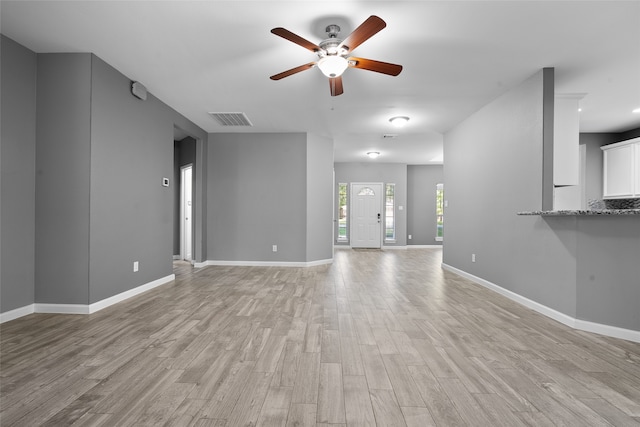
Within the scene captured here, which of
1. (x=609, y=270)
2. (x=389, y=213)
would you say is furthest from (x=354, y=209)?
(x=609, y=270)

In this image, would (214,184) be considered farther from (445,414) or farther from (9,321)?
(445,414)

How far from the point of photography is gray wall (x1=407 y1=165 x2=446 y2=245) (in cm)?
1011

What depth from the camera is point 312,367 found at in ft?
6.62

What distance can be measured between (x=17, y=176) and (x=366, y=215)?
812 centimetres

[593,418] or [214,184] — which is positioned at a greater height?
[214,184]

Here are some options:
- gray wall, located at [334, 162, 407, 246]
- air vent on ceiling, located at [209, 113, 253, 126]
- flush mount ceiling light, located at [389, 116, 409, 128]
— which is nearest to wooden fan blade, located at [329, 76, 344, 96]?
flush mount ceiling light, located at [389, 116, 409, 128]

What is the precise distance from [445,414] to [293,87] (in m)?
3.68

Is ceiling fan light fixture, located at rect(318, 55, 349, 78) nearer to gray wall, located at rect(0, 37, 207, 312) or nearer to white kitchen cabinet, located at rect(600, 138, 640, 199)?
gray wall, located at rect(0, 37, 207, 312)

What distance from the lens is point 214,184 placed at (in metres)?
6.23

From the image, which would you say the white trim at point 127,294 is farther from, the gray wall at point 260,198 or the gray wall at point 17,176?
the gray wall at point 260,198

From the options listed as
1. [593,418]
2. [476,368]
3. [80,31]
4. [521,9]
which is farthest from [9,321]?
[521,9]

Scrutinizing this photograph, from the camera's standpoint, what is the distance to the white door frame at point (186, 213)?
6805 millimetres

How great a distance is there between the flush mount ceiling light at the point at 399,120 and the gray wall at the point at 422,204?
4.98 m

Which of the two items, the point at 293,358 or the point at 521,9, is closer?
the point at 293,358
